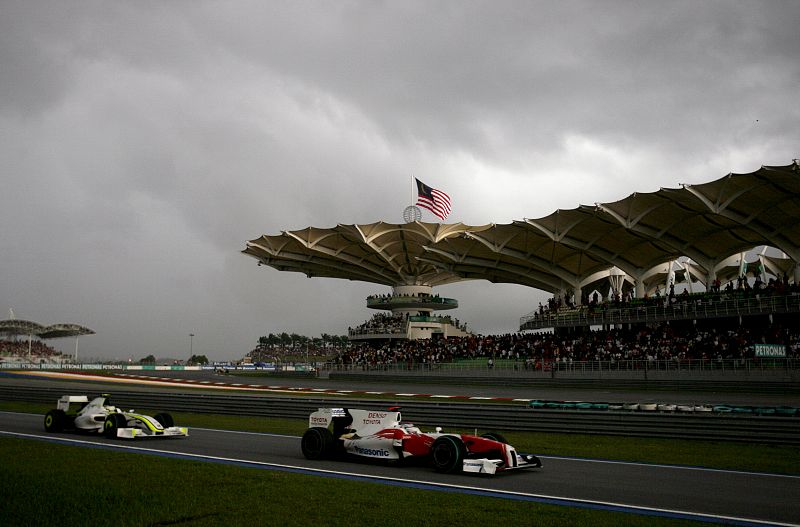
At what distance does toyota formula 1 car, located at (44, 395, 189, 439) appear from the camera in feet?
49.2

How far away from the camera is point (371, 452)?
473 inches

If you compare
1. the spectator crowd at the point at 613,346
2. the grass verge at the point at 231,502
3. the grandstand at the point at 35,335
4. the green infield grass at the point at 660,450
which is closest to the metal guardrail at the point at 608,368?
the spectator crowd at the point at 613,346

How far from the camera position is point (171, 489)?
8.99 metres

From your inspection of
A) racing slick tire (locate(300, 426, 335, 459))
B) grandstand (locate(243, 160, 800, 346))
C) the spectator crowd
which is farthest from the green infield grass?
grandstand (locate(243, 160, 800, 346))

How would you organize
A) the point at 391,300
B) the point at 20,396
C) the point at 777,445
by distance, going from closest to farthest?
the point at 777,445
the point at 20,396
the point at 391,300

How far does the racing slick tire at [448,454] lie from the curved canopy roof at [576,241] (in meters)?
29.4

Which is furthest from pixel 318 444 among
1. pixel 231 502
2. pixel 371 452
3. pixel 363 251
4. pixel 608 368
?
pixel 363 251

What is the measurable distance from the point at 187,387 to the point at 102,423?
24859mm

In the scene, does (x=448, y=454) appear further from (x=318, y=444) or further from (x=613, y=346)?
(x=613, y=346)

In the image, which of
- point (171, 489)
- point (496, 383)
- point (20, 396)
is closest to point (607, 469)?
point (171, 489)

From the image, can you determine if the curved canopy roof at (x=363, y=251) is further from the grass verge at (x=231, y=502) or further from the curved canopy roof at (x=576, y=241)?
the grass verge at (x=231, y=502)

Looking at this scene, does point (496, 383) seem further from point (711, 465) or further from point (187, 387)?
point (711, 465)

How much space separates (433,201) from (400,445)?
141 feet

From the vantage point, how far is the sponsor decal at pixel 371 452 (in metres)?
11.8
